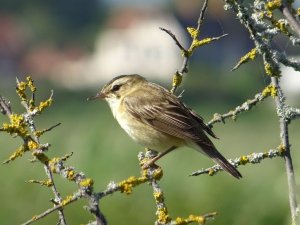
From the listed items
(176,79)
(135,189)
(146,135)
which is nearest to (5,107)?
(176,79)

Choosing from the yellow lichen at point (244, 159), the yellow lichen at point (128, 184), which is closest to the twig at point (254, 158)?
the yellow lichen at point (244, 159)

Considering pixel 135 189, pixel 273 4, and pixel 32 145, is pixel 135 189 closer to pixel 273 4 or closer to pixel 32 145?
pixel 32 145

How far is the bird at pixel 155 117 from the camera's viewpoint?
5309 mm

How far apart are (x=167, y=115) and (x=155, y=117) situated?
0.13 meters

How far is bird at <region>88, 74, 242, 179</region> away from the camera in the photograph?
531 cm

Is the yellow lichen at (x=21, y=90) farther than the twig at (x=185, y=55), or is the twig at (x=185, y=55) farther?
the twig at (x=185, y=55)

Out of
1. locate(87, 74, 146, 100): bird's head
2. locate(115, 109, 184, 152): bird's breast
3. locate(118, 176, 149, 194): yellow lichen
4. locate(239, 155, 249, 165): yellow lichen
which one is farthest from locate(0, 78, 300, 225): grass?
locate(118, 176, 149, 194): yellow lichen

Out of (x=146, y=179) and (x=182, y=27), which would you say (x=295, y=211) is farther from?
(x=182, y=27)

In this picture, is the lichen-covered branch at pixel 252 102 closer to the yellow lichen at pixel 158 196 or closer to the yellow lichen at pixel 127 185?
the yellow lichen at pixel 158 196

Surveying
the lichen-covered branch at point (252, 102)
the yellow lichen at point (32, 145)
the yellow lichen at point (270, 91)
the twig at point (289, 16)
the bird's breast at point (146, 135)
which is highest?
the bird's breast at point (146, 135)

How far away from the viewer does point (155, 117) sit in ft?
18.4

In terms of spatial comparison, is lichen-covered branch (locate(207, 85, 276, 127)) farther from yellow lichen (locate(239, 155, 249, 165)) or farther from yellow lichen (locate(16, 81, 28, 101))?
yellow lichen (locate(16, 81, 28, 101))

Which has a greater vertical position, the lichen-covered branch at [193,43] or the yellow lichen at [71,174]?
the lichen-covered branch at [193,43]

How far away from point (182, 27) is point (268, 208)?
64763mm
